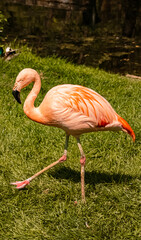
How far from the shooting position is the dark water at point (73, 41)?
8984 millimetres

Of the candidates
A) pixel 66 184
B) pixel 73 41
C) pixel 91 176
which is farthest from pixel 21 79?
pixel 73 41

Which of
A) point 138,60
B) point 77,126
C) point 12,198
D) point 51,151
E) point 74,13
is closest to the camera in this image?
point 77,126

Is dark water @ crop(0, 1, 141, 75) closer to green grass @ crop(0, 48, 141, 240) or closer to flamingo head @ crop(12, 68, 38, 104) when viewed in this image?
green grass @ crop(0, 48, 141, 240)

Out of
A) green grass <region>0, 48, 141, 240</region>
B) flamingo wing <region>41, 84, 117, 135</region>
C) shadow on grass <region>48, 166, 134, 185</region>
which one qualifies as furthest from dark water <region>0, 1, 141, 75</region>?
flamingo wing <region>41, 84, 117, 135</region>

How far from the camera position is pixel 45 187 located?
11.8 feet

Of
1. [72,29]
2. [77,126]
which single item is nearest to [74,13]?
[72,29]

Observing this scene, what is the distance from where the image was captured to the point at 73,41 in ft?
34.4

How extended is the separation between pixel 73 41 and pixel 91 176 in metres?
7.38

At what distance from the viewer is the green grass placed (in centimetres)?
306

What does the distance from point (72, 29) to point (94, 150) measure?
8594 millimetres

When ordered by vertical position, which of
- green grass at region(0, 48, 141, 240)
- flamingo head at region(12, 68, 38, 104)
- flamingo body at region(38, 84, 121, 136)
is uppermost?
flamingo head at region(12, 68, 38, 104)

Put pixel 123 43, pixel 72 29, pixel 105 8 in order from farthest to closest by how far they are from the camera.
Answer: pixel 105 8, pixel 72 29, pixel 123 43

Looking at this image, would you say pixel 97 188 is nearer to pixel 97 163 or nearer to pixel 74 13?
pixel 97 163

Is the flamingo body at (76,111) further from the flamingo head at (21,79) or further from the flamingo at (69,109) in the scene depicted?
the flamingo head at (21,79)
